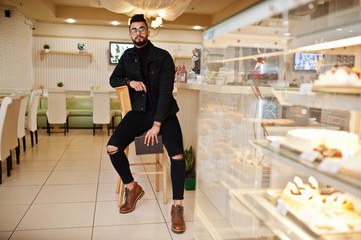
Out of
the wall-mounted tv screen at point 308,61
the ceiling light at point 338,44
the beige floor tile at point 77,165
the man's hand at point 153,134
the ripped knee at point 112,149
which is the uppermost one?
the ceiling light at point 338,44

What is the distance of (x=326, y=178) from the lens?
3.48 feet

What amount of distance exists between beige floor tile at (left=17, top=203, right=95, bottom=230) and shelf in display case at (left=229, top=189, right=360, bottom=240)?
60.2 inches

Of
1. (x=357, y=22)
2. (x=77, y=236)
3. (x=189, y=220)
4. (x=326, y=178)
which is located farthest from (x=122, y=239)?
(x=357, y=22)

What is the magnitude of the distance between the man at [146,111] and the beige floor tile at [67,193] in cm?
58

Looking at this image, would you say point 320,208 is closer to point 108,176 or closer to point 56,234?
point 56,234

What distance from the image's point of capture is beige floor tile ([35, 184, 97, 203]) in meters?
3.10

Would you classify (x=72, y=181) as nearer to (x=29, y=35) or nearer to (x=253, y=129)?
(x=253, y=129)

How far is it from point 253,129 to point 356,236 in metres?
0.64

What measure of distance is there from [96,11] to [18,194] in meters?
6.58

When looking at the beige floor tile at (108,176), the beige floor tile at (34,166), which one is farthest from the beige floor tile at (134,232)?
the beige floor tile at (34,166)

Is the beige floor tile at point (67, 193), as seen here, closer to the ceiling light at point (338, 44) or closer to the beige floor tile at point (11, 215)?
the beige floor tile at point (11, 215)

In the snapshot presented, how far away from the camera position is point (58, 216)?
2703mm

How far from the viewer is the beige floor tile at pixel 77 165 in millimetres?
4238

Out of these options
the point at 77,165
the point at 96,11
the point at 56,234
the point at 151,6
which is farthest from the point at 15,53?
the point at 56,234
